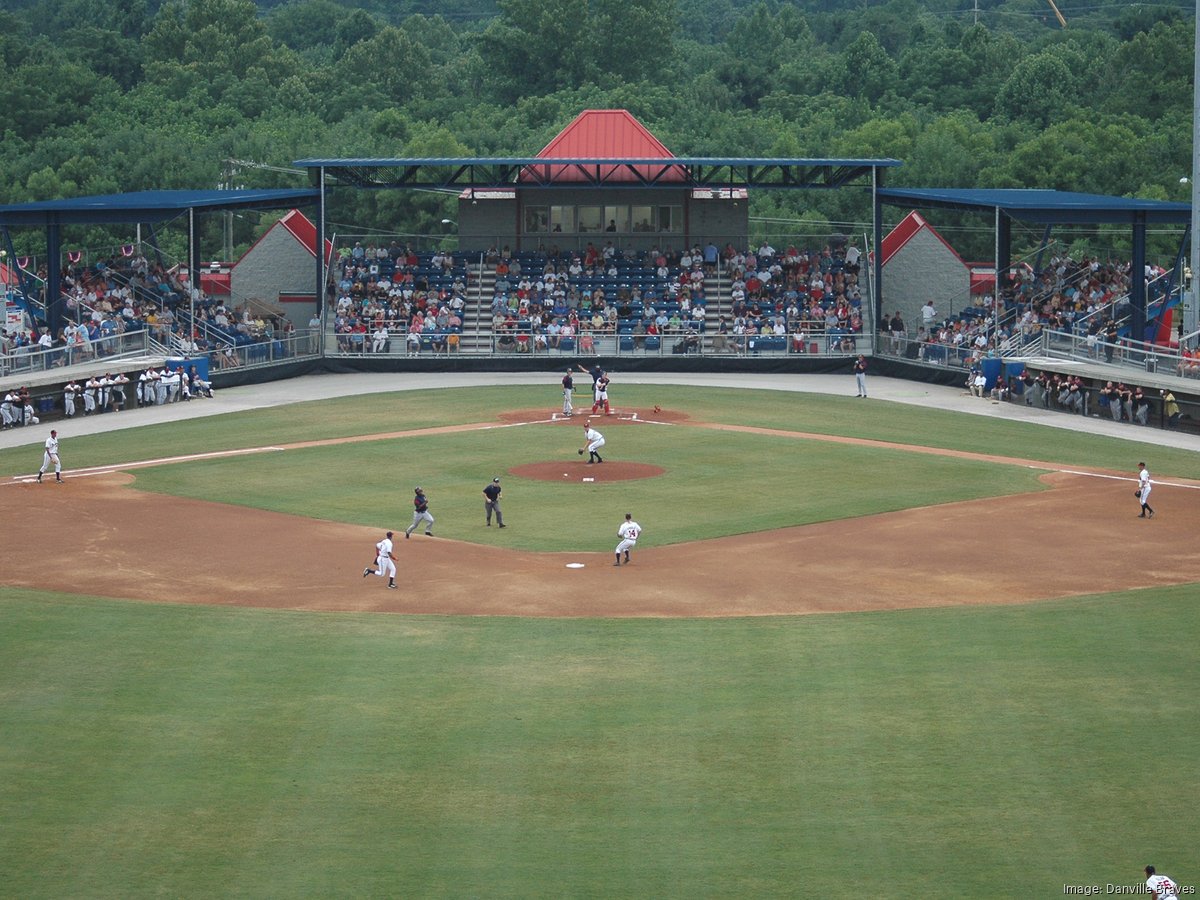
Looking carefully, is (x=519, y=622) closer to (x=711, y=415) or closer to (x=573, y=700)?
(x=573, y=700)

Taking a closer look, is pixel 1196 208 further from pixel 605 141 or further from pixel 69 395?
pixel 69 395

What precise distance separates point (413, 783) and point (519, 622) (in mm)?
7654

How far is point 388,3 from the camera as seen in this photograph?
570 ft

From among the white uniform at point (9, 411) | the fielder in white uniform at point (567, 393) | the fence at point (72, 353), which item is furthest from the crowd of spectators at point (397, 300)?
the white uniform at point (9, 411)

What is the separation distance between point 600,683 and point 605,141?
167 ft

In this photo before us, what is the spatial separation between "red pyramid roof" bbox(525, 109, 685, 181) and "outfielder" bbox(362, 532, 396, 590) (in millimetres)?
42510

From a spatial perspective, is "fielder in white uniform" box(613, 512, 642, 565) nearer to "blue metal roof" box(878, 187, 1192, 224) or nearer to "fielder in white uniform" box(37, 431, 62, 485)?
"fielder in white uniform" box(37, 431, 62, 485)

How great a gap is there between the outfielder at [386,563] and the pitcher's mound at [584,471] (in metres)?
11.0

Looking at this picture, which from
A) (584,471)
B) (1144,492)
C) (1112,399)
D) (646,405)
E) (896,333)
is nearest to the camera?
(1144,492)

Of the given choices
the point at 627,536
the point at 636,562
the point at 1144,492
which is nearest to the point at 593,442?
the point at 636,562

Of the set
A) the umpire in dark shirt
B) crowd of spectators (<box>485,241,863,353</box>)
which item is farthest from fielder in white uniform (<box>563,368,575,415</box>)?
the umpire in dark shirt

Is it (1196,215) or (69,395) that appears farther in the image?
(1196,215)

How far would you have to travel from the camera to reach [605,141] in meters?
71.9

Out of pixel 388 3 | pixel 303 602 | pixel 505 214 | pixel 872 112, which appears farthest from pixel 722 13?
pixel 303 602
